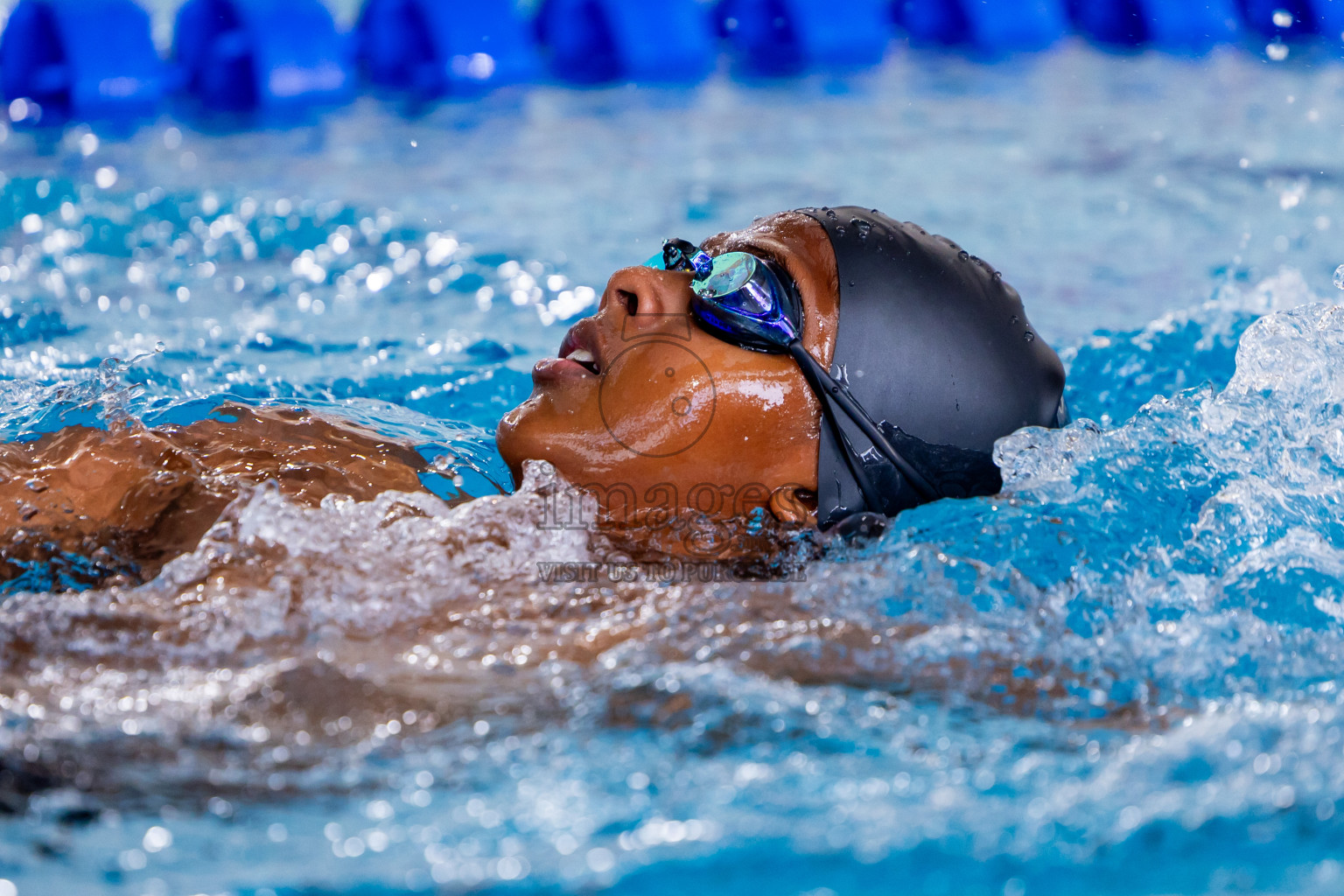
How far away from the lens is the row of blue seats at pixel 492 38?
673cm

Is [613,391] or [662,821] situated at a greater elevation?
[613,391]

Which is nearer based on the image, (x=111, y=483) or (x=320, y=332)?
(x=111, y=483)

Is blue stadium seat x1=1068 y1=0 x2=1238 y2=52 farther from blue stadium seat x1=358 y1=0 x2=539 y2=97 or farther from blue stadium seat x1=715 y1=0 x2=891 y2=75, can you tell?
blue stadium seat x1=358 y1=0 x2=539 y2=97

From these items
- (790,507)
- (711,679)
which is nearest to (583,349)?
(790,507)

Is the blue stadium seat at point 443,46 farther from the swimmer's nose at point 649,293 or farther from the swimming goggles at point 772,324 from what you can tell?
the swimming goggles at point 772,324

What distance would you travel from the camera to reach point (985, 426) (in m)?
2.18

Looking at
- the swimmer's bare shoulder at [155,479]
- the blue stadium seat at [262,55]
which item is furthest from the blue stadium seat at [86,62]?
the swimmer's bare shoulder at [155,479]

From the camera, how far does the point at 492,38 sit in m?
7.41

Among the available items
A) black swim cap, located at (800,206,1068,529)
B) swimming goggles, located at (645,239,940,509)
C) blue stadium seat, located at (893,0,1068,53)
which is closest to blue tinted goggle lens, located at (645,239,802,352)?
swimming goggles, located at (645,239,940,509)

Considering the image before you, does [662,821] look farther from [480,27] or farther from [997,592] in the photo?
[480,27]

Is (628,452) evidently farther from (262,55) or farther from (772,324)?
(262,55)

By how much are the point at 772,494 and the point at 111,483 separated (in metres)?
1.22

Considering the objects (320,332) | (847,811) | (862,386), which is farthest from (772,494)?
(320,332)

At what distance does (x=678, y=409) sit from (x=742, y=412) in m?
0.12
